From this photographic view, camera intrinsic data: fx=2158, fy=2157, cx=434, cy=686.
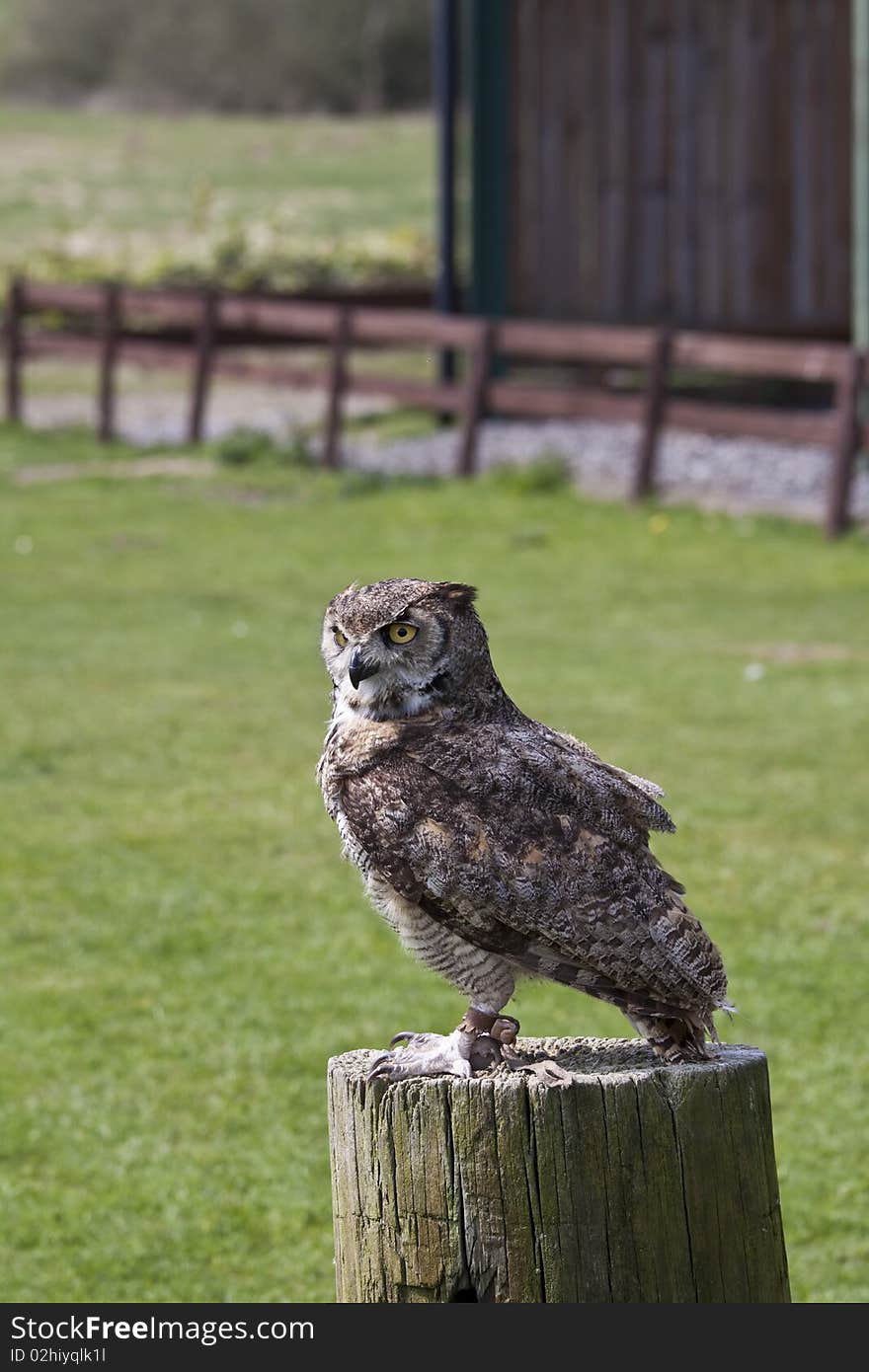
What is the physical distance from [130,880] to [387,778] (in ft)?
19.0

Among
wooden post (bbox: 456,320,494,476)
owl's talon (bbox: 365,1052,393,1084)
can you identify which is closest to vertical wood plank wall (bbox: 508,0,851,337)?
wooden post (bbox: 456,320,494,476)

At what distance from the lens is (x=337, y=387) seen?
21.7m

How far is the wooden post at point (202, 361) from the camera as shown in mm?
23547

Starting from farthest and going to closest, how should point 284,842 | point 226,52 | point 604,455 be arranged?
point 226,52 < point 604,455 < point 284,842

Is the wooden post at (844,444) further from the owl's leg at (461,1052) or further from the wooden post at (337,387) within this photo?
the owl's leg at (461,1052)

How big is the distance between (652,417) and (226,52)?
217 ft

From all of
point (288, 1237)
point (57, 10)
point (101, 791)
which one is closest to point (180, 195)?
point (57, 10)

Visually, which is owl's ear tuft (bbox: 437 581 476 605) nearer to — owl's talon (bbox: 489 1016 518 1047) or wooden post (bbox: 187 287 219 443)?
owl's talon (bbox: 489 1016 518 1047)

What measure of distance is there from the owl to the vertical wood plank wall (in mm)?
19731

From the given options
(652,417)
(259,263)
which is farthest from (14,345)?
(259,263)

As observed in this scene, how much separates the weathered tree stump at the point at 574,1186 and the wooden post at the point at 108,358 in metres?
21.0

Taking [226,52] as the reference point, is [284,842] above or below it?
below

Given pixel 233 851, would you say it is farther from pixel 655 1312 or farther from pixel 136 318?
pixel 136 318

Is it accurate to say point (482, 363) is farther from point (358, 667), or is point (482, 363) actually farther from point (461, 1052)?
point (461, 1052)
